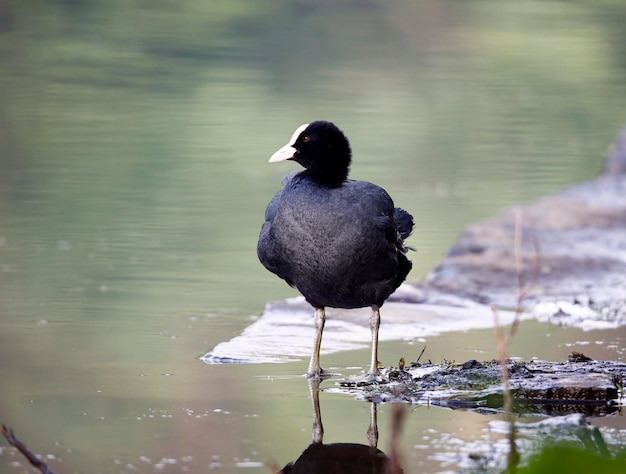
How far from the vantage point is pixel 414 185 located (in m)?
13.0

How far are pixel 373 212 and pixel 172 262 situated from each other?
389 centimetres

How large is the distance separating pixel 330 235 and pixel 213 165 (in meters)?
9.23

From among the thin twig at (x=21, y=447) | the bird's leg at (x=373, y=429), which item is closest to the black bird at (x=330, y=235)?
the bird's leg at (x=373, y=429)

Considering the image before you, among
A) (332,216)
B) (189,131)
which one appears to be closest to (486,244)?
(332,216)

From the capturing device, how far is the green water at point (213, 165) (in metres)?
4.46

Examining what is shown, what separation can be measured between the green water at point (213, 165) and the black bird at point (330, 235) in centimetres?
41

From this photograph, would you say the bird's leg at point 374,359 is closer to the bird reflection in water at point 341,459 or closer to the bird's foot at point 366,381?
the bird's foot at point 366,381

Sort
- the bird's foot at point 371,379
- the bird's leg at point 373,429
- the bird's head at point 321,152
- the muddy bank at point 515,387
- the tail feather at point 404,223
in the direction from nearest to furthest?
the bird's leg at point 373,429, the muddy bank at point 515,387, the bird's foot at point 371,379, the bird's head at point 321,152, the tail feather at point 404,223

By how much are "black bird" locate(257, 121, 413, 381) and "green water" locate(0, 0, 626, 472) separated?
0.41 m

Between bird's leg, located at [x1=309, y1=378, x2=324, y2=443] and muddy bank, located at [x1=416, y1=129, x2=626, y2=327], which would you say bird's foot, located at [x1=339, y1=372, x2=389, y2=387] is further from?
muddy bank, located at [x1=416, y1=129, x2=626, y2=327]

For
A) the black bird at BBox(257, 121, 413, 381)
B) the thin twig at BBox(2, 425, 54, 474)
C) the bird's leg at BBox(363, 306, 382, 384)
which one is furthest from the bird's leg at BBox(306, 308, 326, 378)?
the thin twig at BBox(2, 425, 54, 474)

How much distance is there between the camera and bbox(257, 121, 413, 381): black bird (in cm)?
496

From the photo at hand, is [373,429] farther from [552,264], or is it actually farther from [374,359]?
[552,264]

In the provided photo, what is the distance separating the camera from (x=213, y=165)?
14.0 meters
